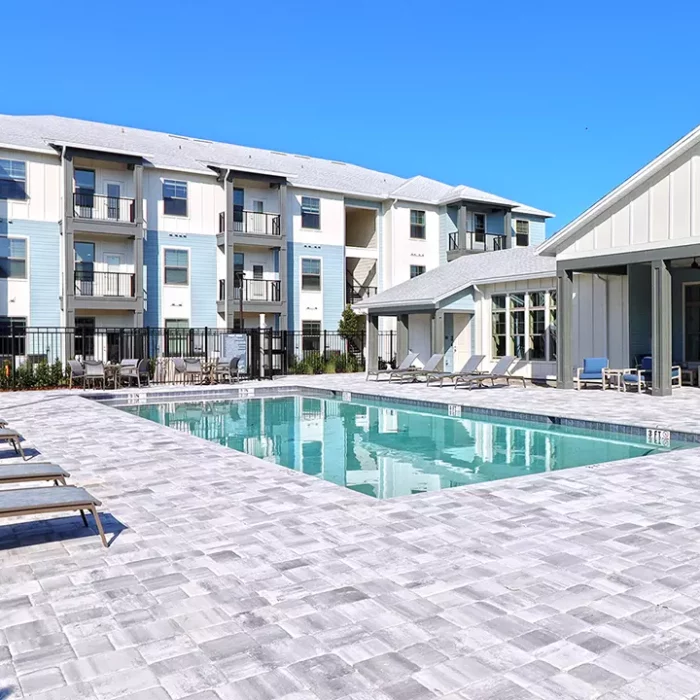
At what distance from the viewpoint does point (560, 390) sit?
17672mm

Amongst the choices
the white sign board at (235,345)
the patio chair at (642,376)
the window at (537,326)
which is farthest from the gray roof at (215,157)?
the patio chair at (642,376)

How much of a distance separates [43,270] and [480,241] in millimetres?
19280

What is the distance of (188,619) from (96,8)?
46.5 feet

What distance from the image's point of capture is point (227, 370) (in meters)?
21.7

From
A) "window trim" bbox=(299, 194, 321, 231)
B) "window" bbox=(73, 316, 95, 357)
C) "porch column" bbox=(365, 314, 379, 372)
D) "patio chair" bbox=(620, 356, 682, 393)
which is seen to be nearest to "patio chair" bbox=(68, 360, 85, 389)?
"window" bbox=(73, 316, 95, 357)

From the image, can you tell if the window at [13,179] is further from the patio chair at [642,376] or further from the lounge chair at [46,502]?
the lounge chair at [46,502]

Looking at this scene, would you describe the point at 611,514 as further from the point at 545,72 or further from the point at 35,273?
the point at 35,273

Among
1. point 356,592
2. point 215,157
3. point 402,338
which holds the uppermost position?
point 215,157

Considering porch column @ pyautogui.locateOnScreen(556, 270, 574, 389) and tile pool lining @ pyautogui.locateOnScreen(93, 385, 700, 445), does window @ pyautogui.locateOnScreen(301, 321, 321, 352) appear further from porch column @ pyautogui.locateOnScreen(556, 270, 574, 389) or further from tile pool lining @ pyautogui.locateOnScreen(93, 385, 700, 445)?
porch column @ pyautogui.locateOnScreen(556, 270, 574, 389)

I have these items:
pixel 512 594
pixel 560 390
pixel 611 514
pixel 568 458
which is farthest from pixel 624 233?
pixel 512 594

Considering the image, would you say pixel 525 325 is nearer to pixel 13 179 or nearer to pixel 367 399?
pixel 367 399

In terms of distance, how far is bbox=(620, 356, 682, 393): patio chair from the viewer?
17169 mm

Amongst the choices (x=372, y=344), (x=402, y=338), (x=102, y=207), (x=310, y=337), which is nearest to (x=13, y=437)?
(x=402, y=338)

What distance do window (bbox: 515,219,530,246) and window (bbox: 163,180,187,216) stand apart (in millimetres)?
16885
